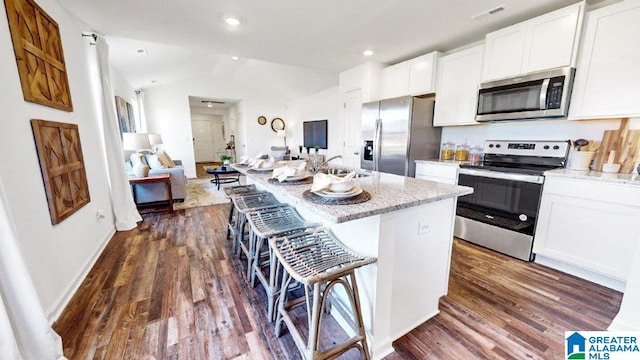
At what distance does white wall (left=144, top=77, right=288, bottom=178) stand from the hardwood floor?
209 inches

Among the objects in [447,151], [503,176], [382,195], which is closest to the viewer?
[382,195]

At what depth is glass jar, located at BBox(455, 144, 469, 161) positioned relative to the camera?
10.3 feet

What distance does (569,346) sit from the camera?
1.38m

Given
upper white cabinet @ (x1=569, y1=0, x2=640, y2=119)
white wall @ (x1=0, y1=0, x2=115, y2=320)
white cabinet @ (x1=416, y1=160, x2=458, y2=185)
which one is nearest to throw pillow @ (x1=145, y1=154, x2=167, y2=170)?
white wall @ (x1=0, y1=0, x2=115, y2=320)

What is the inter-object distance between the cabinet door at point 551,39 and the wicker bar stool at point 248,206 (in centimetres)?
271

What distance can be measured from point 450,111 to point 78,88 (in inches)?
162

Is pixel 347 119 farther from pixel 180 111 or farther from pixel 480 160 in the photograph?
pixel 180 111

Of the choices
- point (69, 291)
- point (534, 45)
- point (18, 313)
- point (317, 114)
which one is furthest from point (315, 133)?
point (18, 313)

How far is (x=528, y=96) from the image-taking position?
2.34 metres

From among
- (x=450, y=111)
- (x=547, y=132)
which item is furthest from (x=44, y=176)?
(x=547, y=132)

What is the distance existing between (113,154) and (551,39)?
15.8ft

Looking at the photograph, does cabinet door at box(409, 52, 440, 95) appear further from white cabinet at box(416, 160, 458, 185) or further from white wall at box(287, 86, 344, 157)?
white wall at box(287, 86, 344, 157)

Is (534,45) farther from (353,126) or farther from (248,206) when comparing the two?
(248,206)

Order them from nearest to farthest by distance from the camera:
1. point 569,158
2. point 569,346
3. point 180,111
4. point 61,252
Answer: point 569,346 < point 61,252 < point 569,158 < point 180,111
